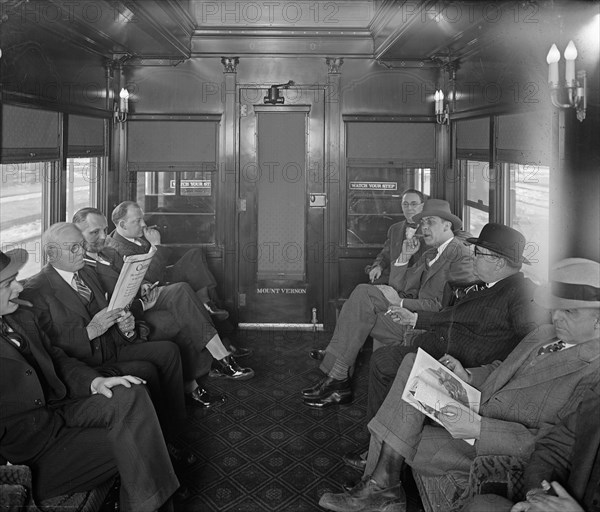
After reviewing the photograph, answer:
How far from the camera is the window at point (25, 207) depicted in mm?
2535

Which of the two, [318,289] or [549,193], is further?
[318,289]

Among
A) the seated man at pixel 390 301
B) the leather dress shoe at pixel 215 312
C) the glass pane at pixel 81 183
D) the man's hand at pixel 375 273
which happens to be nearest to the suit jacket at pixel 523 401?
the seated man at pixel 390 301

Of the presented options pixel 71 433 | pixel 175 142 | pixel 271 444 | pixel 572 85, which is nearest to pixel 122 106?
pixel 175 142

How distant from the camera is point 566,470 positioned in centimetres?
142

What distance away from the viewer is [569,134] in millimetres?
2121

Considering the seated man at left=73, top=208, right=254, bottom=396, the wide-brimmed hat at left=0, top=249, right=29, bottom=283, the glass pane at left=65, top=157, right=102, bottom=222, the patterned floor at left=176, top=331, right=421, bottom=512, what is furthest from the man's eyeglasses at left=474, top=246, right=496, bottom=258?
the glass pane at left=65, top=157, right=102, bottom=222

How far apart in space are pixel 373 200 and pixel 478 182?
0.93 metres

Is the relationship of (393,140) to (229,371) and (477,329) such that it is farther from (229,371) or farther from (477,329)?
(477,329)

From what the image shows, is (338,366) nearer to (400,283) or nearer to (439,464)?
(400,283)

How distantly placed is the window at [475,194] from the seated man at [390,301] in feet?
1.37

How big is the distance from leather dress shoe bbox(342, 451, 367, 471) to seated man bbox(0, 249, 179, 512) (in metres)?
0.75

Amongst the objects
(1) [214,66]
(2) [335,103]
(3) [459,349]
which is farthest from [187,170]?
(3) [459,349]

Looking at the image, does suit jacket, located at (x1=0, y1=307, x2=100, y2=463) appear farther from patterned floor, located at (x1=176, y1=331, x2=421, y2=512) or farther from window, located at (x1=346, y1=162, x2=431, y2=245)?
window, located at (x1=346, y1=162, x2=431, y2=245)

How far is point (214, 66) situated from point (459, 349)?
2.82 meters
